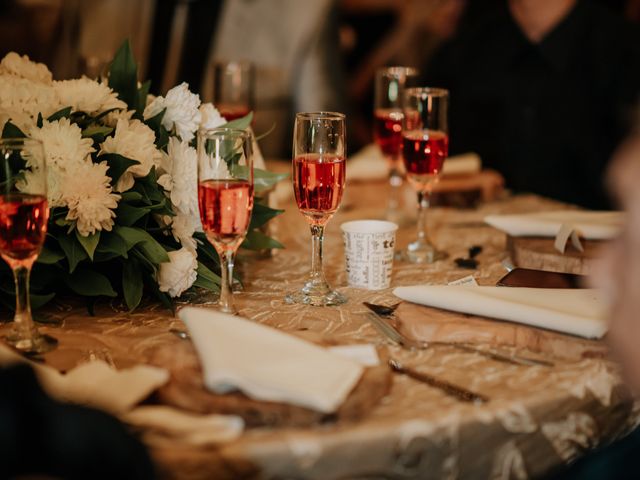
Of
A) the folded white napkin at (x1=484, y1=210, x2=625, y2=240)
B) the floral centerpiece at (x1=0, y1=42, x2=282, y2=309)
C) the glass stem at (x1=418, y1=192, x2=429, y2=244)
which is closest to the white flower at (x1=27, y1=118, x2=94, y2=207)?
the floral centerpiece at (x1=0, y1=42, x2=282, y2=309)

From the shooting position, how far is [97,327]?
132 centimetres

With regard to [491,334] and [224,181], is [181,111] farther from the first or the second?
[491,334]

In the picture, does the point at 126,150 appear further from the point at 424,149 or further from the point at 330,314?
the point at 424,149

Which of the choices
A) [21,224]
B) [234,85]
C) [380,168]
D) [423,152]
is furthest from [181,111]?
[380,168]

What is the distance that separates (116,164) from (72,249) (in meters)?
0.15

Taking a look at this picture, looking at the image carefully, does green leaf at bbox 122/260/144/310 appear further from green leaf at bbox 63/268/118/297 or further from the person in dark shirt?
the person in dark shirt

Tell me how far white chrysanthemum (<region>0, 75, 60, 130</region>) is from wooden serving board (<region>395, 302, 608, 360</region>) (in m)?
0.65

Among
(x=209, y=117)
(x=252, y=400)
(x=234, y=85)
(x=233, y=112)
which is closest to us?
(x=252, y=400)

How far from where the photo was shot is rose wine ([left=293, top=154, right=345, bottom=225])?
1.40 m

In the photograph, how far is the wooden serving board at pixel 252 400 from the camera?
0.95 m

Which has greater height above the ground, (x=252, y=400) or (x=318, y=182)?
(x=318, y=182)

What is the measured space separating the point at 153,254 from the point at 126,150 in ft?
0.56

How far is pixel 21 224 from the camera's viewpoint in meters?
1.14

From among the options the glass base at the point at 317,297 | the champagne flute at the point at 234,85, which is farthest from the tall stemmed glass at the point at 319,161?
the champagne flute at the point at 234,85
